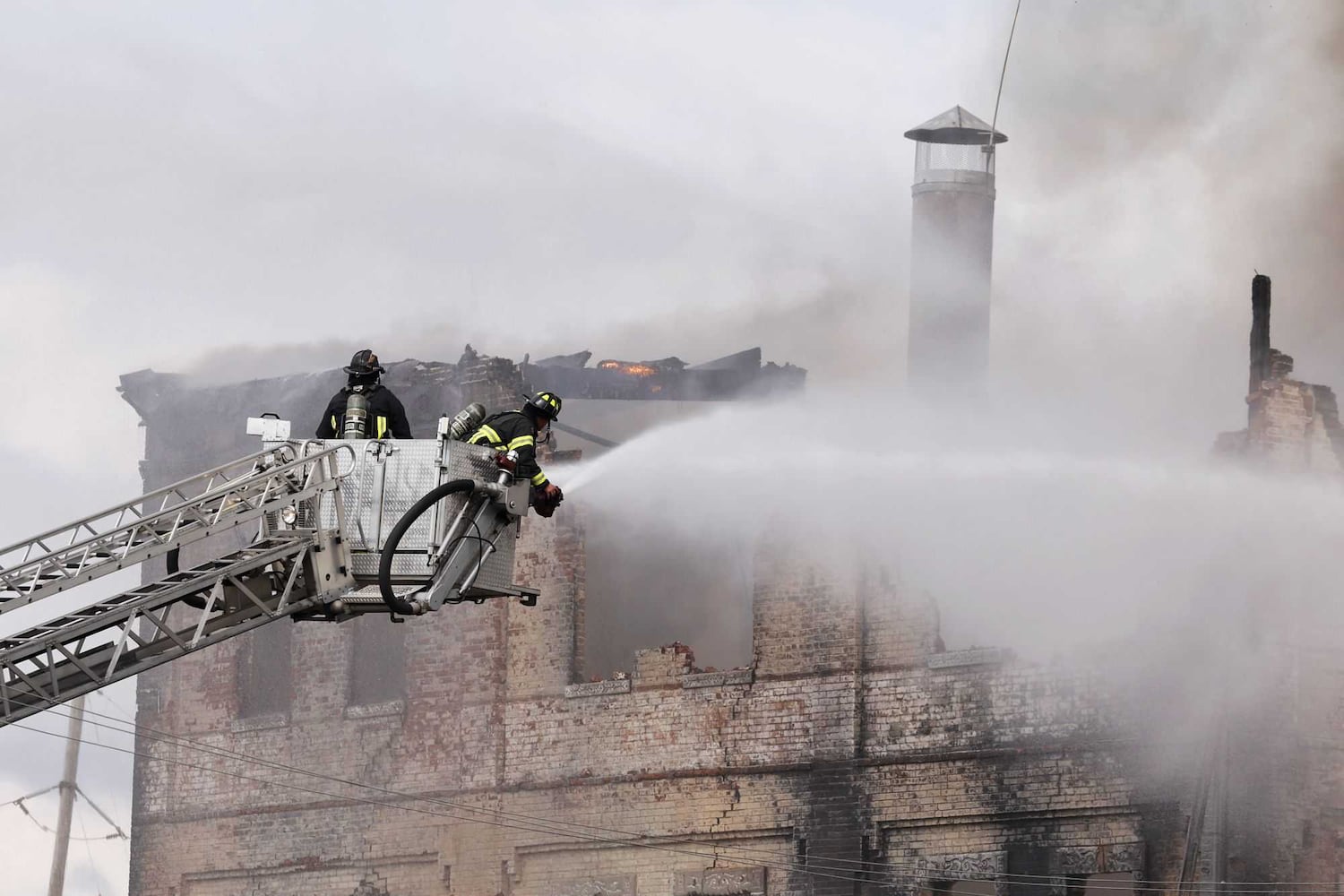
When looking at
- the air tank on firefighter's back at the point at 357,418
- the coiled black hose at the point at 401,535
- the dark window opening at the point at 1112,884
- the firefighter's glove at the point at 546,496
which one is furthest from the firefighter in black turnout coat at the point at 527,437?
the dark window opening at the point at 1112,884

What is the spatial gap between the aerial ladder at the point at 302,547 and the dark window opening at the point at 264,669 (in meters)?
13.5

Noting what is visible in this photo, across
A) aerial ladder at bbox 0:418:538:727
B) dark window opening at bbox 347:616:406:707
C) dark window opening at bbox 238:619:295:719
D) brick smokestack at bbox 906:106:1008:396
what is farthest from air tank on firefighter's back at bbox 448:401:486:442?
dark window opening at bbox 238:619:295:719

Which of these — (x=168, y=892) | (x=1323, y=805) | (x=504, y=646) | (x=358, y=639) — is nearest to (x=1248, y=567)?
(x=1323, y=805)

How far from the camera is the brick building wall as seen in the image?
23.1 metres

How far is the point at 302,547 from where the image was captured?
1582 cm

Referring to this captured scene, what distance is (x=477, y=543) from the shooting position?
16297mm

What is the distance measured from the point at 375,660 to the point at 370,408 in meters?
13.1

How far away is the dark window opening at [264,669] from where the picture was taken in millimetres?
29781

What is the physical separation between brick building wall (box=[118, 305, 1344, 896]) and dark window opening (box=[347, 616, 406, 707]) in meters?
0.13

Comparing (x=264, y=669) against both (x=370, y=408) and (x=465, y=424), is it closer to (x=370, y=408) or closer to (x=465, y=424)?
(x=370, y=408)

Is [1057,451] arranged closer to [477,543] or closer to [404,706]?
[404,706]

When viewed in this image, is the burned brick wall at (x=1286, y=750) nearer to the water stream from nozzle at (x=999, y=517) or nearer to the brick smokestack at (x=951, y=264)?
the water stream from nozzle at (x=999, y=517)

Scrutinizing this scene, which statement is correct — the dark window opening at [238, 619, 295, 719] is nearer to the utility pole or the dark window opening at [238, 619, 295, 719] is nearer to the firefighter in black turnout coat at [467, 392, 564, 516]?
the utility pole

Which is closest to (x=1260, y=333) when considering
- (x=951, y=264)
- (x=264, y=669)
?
(x=951, y=264)
